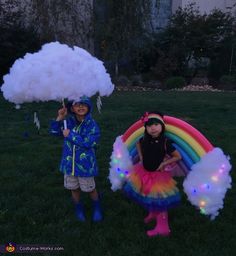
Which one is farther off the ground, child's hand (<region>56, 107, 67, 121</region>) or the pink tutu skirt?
child's hand (<region>56, 107, 67, 121</region>)

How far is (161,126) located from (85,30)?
14771 millimetres

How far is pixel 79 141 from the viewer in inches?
175

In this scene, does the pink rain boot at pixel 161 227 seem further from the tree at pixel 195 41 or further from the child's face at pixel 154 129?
the tree at pixel 195 41

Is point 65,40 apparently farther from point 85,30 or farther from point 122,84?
point 122,84

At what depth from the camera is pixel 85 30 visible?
18516 mm

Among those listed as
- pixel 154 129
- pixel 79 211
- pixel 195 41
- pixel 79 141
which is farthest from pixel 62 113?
Answer: pixel 195 41

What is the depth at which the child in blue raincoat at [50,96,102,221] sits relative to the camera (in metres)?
4.47

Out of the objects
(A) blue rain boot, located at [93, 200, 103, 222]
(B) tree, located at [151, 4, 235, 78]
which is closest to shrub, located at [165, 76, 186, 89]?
(B) tree, located at [151, 4, 235, 78]

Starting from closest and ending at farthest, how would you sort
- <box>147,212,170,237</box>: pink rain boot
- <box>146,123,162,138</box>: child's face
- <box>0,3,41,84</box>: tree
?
1. <box>146,123,162,138</box>: child's face
2. <box>147,212,170,237</box>: pink rain boot
3. <box>0,3,41,84</box>: tree

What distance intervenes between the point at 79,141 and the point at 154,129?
74 centimetres

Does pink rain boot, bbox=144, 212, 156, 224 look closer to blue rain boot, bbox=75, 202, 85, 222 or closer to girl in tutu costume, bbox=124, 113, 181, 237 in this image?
girl in tutu costume, bbox=124, 113, 181, 237

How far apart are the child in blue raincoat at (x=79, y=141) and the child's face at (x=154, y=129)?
0.52m

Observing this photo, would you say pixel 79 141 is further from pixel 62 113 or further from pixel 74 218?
pixel 74 218

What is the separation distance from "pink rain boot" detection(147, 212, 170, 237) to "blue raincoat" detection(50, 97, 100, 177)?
2.59ft
